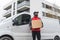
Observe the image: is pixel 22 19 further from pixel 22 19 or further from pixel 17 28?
pixel 17 28

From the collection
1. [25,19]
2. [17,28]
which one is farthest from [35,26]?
[17,28]

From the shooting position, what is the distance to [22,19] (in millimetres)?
10758

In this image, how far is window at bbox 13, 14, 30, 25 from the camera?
418 inches

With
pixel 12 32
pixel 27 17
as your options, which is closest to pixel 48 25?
pixel 27 17

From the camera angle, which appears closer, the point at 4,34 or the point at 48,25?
the point at 4,34

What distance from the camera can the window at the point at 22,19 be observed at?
34.9 feet

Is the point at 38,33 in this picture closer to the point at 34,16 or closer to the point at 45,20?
the point at 34,16

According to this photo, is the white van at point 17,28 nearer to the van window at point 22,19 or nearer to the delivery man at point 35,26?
the van window at point 22,19

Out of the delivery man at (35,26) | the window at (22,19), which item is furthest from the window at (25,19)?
the delivery man at (35,26)

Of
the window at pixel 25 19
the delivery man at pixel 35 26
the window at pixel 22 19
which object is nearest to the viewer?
the delivery man at pixel 35 26

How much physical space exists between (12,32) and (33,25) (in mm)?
1064

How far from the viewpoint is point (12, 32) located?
10477mm

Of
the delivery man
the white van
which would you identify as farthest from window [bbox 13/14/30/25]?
the delivery man

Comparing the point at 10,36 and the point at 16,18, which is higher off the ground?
the point at 16,18
